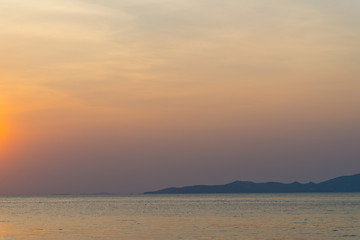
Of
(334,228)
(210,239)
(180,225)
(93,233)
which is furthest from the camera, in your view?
(180,225)

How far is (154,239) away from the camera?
66000mm

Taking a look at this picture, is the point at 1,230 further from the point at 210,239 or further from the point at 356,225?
the point at 356,225

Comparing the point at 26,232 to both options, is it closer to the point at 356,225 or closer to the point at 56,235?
the point at 56,235

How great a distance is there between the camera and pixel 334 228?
79.5 m

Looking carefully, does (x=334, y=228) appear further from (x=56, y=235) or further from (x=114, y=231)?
(x=56, y=235)

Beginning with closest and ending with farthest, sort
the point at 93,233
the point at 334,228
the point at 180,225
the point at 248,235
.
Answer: the point at 248,235 → the point at 93,233 → the point at 334,228 → the point at 180,225

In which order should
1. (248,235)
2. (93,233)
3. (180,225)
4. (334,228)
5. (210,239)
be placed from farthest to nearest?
(180,225) → (334,228) → (93,233) → (248,235) → (210,239)

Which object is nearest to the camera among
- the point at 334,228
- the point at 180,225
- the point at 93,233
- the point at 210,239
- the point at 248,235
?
the point at 210,239

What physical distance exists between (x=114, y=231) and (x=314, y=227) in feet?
92.3

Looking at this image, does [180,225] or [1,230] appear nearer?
[1,230]

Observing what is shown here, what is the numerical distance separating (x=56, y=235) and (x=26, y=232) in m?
6.37

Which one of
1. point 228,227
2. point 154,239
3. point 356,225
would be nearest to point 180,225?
point 228,227

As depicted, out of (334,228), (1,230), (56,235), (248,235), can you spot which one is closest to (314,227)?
(334,228)

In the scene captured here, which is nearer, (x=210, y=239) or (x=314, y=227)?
(x=210, y=239)
